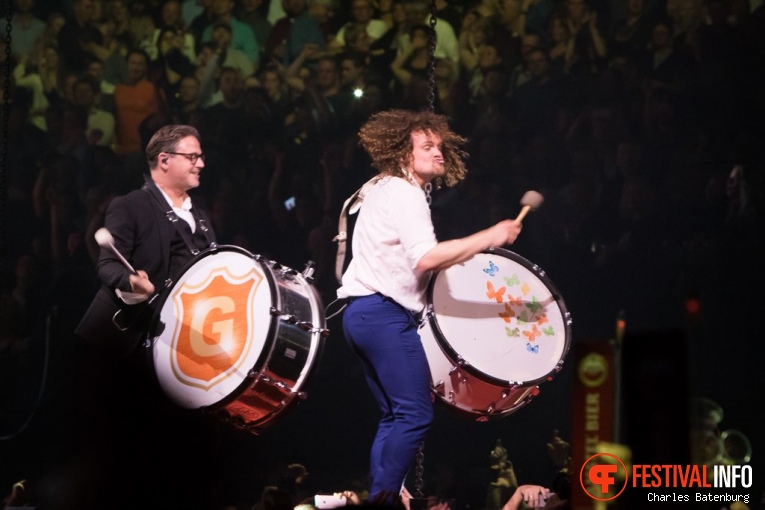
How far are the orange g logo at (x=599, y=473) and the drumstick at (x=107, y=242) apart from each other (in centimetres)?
254

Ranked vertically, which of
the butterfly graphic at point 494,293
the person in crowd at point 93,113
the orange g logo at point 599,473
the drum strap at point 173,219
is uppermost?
the person in crowd at point 93,113

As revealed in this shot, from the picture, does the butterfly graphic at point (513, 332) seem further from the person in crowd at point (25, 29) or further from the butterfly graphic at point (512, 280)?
the person in crowd at point (25, 29)

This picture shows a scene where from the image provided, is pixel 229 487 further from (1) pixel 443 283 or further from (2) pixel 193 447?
(1) pixel 443 283

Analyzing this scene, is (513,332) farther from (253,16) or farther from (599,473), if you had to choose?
(253,16)

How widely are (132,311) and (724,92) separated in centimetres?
414

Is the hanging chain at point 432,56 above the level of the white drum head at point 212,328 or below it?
above

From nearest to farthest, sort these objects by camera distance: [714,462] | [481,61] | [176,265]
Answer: [176,265], [714,462], [481,61]

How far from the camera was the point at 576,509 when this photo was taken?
216 centimetres

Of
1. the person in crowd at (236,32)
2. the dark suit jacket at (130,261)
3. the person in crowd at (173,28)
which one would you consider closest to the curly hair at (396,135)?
the dark suit jacket at (130,261)

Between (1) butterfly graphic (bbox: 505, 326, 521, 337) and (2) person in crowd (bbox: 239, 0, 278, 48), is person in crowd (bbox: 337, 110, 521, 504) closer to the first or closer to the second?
(1) butterfly graphic (bbox: 505, 326, 521, 337)

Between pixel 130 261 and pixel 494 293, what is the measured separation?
1.63 metres

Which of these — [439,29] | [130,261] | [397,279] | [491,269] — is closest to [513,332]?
[491,269]

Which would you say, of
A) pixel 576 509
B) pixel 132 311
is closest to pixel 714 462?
pixel 132 311

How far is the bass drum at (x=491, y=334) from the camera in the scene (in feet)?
13.4
